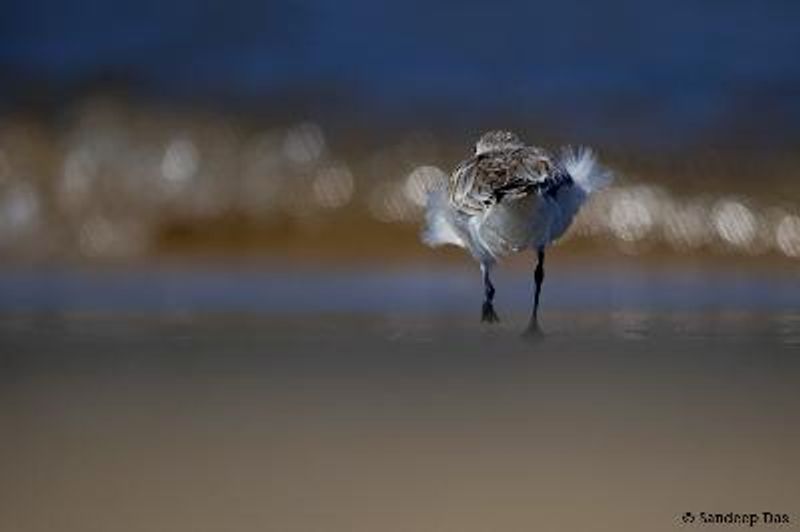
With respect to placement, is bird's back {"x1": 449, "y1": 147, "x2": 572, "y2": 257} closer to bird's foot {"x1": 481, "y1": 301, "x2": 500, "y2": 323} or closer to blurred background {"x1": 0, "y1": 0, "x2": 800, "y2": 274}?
bird's foot {"x1": 481, "y1": 301, "x2": 500, "y2": 323}

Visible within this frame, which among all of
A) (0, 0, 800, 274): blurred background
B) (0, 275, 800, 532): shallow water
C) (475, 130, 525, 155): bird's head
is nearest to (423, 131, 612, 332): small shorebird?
(475, 130, 525, 155): bird's head

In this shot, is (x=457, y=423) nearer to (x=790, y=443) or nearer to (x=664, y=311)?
(x=790, y=443)

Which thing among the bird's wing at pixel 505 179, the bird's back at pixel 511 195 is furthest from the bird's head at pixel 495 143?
the bird's wing at pixel 505 179

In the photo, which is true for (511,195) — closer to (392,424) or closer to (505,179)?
(505,179)

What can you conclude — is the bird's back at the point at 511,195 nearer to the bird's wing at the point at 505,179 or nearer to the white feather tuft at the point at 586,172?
the bird's wing at the point at 505,179

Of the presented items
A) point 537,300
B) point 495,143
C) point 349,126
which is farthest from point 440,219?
point 349,126

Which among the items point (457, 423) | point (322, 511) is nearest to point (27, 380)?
point (457, 423)

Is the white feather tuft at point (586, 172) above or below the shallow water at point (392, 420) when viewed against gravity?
above
